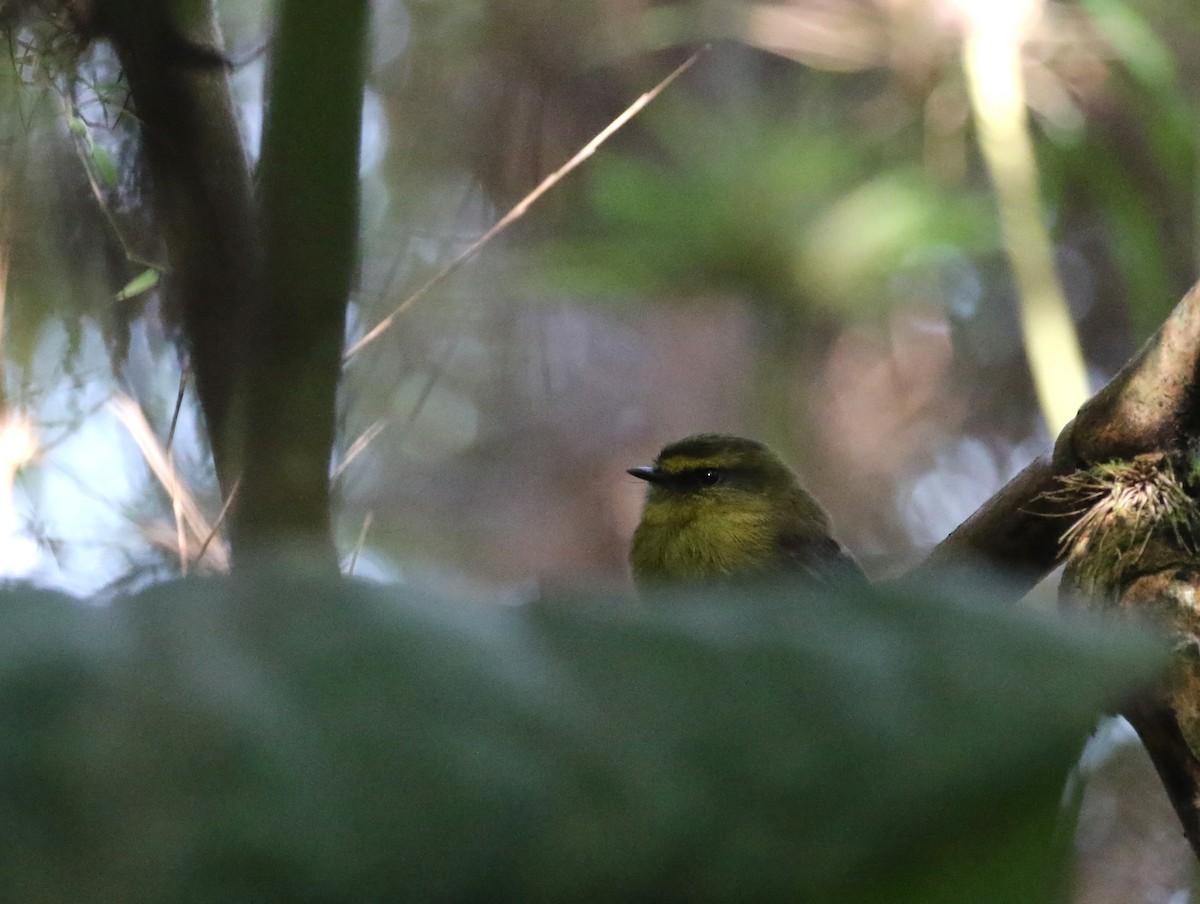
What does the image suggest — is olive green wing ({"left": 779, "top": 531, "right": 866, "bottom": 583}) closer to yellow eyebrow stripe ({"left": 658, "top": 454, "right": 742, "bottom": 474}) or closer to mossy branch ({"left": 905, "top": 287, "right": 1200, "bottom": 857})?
yellow eyebrow stripe ({"left": 658, "top": 454, "right": 742, "bottom": 474})

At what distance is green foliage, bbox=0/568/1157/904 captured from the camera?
0.44 meters

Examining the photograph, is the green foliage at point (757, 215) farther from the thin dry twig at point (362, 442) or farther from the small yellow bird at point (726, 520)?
the thin dry twig at point (362, 442)

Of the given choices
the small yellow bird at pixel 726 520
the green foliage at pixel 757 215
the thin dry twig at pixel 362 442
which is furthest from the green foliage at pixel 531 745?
the green foliage at pixel 757 215

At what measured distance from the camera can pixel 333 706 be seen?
0.49 meters

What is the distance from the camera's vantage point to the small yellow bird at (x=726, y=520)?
3.64 m

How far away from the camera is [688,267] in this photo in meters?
5.93

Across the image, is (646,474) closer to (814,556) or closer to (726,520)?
(726,520)

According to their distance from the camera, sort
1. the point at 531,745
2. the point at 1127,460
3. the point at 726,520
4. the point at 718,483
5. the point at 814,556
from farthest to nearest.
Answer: the point at 718,483
the point at 726,520
the point at 814,556
the point at 1127,460
the point at 531,745

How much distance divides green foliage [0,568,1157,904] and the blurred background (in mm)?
1681

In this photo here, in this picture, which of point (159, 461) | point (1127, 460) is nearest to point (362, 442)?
point (159, 461)

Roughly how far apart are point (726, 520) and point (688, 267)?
232 centimetres

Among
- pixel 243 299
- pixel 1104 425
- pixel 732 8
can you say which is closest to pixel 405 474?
pixel 732 8

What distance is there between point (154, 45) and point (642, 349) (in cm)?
539

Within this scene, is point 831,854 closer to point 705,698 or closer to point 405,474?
point 705,698
